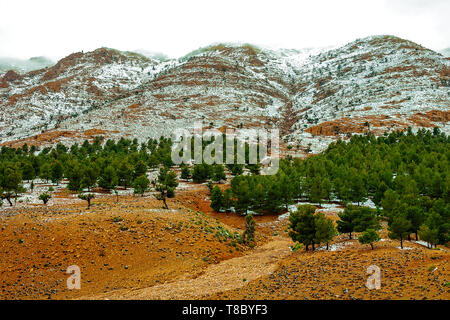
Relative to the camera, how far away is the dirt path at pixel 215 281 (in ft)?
67.6

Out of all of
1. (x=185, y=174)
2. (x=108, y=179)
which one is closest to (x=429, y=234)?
(x=108, y=179)

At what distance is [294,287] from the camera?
1991cm

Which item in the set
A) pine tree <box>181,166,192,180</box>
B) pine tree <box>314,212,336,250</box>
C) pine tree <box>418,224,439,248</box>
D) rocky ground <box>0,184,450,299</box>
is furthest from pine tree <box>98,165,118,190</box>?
pine tree <box>418,224,439,248</box>

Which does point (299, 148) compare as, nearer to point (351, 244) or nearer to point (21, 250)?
point (351, 244)

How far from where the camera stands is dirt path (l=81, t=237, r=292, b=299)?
2061 centimetres

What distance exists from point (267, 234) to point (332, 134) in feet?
463

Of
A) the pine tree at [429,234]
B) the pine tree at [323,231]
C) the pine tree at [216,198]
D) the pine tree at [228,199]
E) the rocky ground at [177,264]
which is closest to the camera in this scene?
the rocky ground at [177,264]

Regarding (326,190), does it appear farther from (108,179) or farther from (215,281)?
(108,179)

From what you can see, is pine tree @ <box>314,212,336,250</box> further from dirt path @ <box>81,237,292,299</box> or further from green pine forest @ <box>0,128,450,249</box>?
dirt path @ <box>81,237,292,299</box>

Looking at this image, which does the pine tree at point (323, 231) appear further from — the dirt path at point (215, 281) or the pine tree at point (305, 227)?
the dirt path at point (215, 281)

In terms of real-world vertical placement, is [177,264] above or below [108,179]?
below

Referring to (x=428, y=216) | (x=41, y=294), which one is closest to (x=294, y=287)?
(x=41, y=294)

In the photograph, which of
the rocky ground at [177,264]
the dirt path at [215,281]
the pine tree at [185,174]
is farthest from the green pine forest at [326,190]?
the dirt path at [215,281]

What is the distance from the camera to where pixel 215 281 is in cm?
2338
